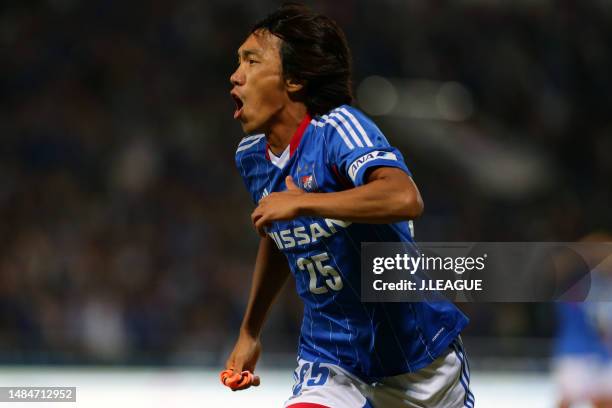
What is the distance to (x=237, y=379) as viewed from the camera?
3119mm

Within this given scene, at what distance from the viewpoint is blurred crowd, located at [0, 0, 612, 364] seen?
9391mm

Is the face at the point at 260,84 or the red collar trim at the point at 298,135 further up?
the face at the point at 260,84

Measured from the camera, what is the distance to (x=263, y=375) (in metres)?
8.48

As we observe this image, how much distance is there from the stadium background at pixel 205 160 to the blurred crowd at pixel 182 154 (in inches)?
0.8

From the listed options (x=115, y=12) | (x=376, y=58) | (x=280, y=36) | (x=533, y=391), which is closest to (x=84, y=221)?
(x=115, y=12)

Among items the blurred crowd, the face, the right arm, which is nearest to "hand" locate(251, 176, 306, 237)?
the face

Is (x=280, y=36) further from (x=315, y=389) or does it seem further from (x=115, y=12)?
(x=115, y=12)

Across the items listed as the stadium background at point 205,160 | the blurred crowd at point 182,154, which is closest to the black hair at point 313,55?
the stadium background at point 205,160

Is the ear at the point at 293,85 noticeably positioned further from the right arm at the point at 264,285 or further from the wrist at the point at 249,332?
the wrist at the point at 249,332

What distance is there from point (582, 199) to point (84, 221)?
5507 millimetres

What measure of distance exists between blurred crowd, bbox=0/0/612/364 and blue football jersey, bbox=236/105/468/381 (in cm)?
589

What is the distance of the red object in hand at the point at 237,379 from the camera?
3.11 m

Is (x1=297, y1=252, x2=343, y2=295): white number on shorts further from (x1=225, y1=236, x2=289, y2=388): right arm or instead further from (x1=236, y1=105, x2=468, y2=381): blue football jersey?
(x1=225, y1=236, x2=289, y2=388): right arm

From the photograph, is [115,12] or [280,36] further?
[115,12]
